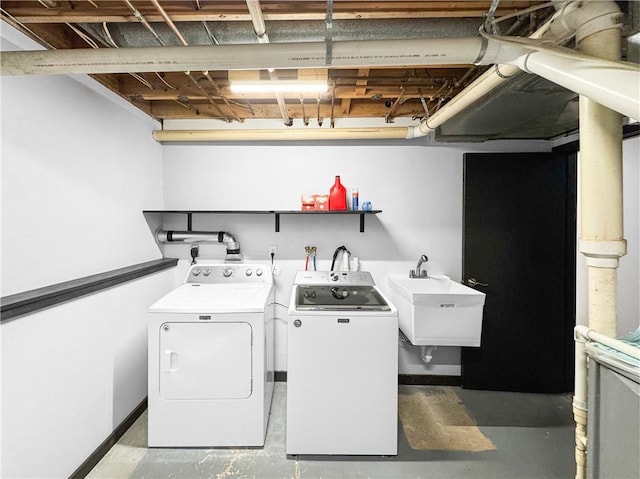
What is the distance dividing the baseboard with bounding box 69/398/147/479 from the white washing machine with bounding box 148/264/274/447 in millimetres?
278

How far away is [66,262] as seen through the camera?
1.75m

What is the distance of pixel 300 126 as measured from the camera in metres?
2.85

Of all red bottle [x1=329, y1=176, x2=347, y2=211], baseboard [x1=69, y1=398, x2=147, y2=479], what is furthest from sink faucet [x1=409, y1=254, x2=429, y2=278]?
baseboard [x1=69, y1=398, x2=147, y2=479]

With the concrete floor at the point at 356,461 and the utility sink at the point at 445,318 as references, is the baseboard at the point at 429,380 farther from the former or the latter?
the utility sink at the point at 445,318

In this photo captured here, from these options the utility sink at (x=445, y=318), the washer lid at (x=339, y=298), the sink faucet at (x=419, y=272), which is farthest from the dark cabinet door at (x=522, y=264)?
the washer lid at (x=339, y=298)

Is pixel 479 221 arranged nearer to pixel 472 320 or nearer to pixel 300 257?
pixel 472 320

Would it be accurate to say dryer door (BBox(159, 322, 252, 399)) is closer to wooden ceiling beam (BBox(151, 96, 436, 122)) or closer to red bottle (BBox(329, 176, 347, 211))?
red bottle (BBox(329, 176, 347, 211))

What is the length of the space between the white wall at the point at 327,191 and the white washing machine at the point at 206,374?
0.88 m

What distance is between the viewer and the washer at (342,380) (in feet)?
6.23

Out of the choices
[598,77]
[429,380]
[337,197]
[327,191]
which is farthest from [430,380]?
[598,77]

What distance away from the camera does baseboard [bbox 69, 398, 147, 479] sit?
5.78 ft

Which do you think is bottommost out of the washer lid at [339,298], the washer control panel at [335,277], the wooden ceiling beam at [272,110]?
the washer lid at [339,298]

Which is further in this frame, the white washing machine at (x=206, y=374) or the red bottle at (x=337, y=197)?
the red bottle at (x=337, y=197)

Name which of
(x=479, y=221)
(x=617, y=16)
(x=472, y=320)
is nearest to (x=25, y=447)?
(x=472, y=320)
